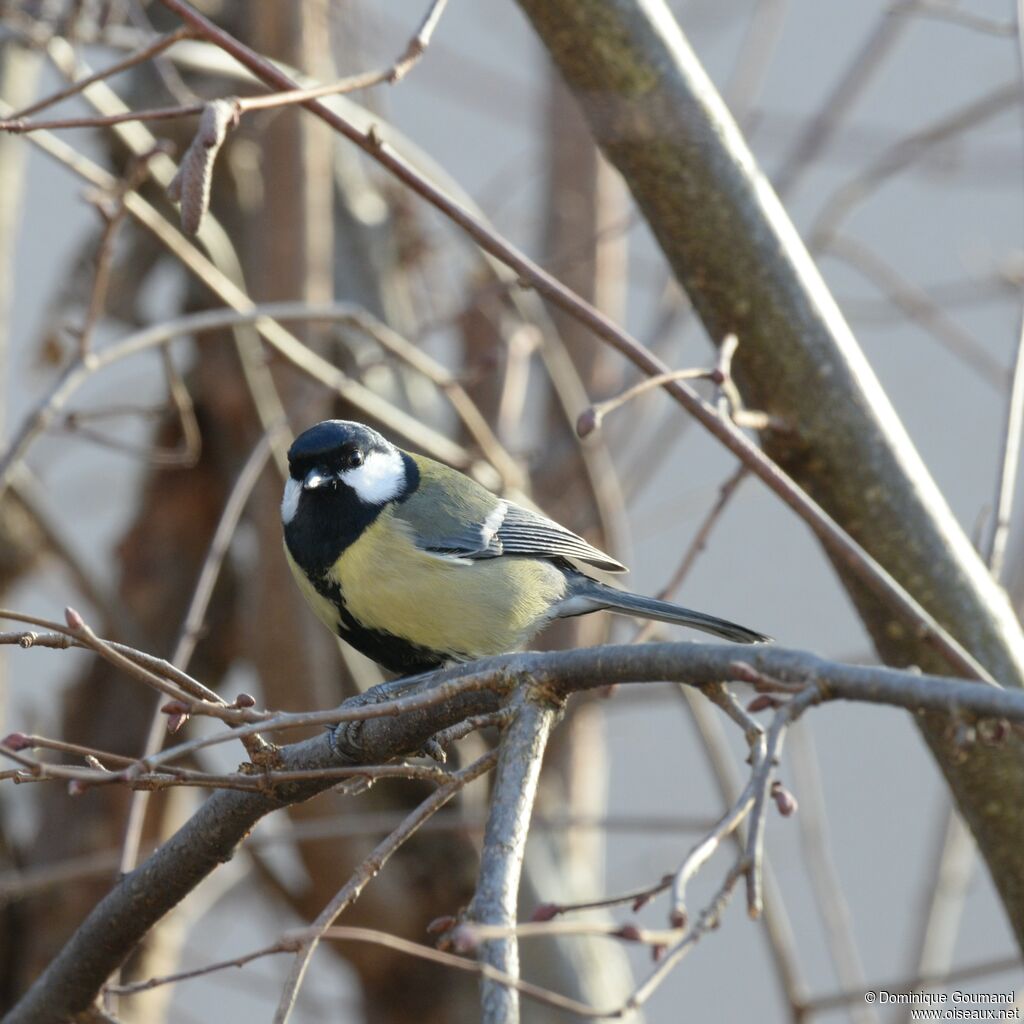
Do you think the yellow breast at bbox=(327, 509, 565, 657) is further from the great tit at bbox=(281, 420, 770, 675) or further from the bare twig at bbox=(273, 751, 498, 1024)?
the bare twig at bbox=(273, 751, 498, 1024)

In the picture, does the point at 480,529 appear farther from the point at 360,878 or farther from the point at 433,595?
the point at 360,878

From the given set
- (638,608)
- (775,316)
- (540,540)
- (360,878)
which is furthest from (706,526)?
(360,878)

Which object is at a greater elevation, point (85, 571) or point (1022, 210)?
point (1022, 210)

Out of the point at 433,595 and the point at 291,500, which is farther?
the point at 291,500

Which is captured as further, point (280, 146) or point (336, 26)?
point (336, 26)

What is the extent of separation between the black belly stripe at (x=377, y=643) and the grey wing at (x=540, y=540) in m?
0.26

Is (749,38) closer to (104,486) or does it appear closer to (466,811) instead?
(466,811)

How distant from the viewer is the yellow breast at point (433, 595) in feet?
6.91

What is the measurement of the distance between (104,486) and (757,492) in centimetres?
225

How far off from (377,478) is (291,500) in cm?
16

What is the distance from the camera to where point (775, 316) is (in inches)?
75.0

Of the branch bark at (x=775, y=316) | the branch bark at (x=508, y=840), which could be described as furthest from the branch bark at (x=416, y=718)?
the branch bark at (x=775, y=316)

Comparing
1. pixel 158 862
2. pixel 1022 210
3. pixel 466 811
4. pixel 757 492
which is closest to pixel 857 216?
pixel 1022 210

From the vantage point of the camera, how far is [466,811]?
301 centimetres
